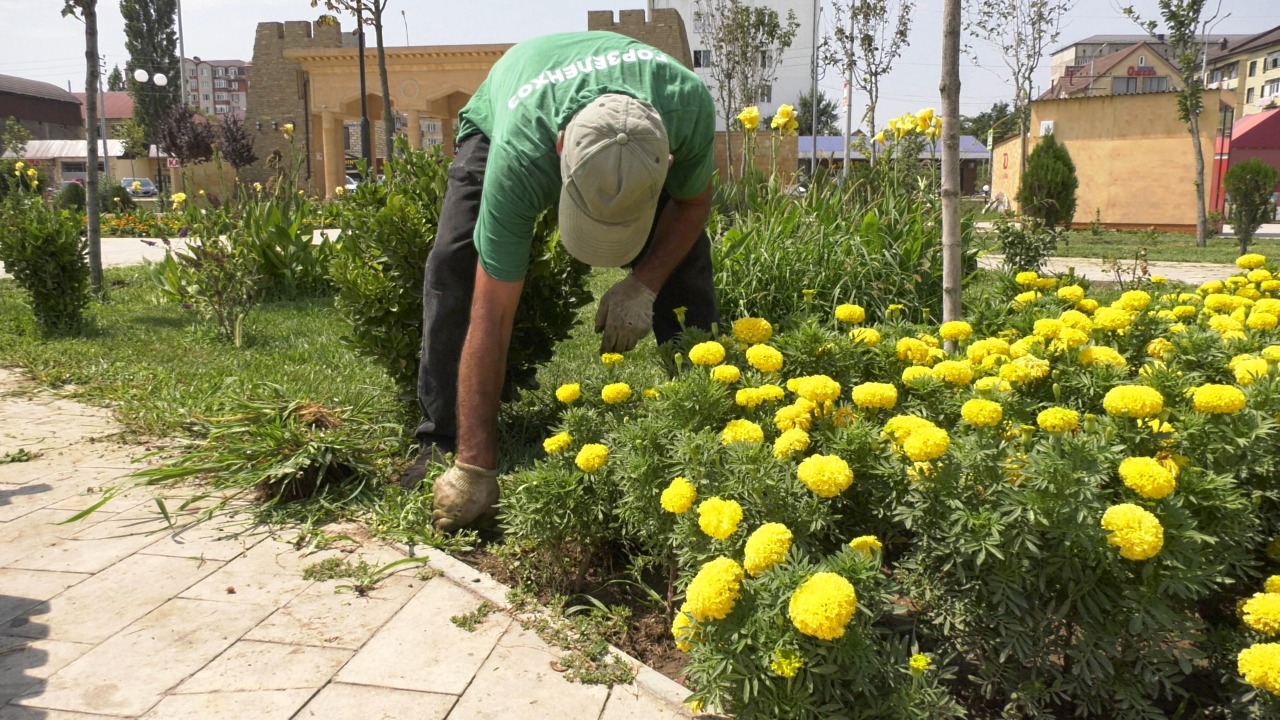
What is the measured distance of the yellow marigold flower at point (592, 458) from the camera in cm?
215

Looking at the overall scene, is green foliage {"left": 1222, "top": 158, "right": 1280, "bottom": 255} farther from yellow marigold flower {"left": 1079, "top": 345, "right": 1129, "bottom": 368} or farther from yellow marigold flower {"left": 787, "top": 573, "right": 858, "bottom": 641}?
yellow marigold flower {"left": 787, "top": 573, "right": 858, "bottom": 641}

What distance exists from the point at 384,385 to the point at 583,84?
210cm

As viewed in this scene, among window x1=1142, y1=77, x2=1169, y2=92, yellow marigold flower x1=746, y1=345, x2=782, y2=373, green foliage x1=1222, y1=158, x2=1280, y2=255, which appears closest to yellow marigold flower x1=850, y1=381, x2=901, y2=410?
yellow marigold flower x1=746, y1=345, x2=782, y2=373

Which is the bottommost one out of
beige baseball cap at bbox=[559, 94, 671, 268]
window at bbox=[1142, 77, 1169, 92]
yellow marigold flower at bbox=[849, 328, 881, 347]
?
yellow marigold flower at bbox=[849, 328, 881, 347]

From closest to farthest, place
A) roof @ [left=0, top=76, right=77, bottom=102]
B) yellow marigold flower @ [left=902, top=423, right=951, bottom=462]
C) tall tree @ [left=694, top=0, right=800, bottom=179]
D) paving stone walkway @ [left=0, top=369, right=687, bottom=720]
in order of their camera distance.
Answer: yellow marigold flower @ [left=902, top=423, right=951, bottom=462]
paving stone walkway @ [left=0, top=369, right=687, bottom=720]
tall tree @ [left=694, top=0, right=800, bottom=179]
roof @ [left=0, top=76, right=77, bottom=102]

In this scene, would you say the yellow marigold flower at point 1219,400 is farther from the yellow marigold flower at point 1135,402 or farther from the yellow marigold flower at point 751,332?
the yellow marigold flower at point 751,332

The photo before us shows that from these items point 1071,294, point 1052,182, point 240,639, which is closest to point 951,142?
point 1071,294

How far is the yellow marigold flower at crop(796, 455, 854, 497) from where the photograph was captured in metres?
1.72

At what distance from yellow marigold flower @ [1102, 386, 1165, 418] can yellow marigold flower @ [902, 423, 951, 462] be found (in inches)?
15.7

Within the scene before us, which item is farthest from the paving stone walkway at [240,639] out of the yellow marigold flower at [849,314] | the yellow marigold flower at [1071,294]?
the yellow marigold flower at [1071,294]

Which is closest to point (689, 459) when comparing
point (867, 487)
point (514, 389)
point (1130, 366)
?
point (867, 487)

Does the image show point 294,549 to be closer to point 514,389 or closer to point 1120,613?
point 514,389

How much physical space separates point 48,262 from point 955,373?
19.2 feet

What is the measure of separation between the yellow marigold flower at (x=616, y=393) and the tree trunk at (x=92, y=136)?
256 inches
